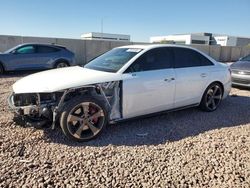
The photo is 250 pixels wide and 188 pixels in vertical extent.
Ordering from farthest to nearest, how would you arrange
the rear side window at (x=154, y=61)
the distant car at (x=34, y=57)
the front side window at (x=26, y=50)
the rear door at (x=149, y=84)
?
1. the front side window at (x=26, y=50)
2. the distant car at (x=34, y=57)
3. the rear side window at (x=154, y=61)
4. the rear door at (x=149, y=84)

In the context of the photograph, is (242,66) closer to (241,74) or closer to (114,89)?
(241,74)

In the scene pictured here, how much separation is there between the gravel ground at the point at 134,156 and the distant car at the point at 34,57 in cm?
653

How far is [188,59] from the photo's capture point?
502 centimetres

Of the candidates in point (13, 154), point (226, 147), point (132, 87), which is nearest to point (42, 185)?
point (13, 154)

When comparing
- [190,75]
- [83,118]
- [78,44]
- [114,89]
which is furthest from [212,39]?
[83,118]

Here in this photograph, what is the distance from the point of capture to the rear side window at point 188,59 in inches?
191

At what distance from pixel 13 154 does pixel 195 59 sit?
3849 mm

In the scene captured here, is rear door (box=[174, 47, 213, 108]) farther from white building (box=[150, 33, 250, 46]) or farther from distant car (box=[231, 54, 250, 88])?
white building (box=[150, 33, 250, 46])

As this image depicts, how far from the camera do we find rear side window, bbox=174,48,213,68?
4.84m

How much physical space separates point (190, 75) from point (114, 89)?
175cm

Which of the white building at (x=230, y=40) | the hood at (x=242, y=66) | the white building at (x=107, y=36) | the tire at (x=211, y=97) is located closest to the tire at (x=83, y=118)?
the tire at (x=211, y=97)

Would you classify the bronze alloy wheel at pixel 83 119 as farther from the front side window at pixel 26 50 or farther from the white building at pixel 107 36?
the white building at pixel 107 36

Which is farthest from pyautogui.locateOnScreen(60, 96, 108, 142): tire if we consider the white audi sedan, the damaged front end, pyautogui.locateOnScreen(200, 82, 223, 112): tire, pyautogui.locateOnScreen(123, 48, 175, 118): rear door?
pyautogui.locateOnScreen(200, 82, 223, 112): tire

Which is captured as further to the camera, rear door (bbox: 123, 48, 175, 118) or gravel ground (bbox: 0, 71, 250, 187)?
rear door (bbox: 123, 48, 175, 118)
